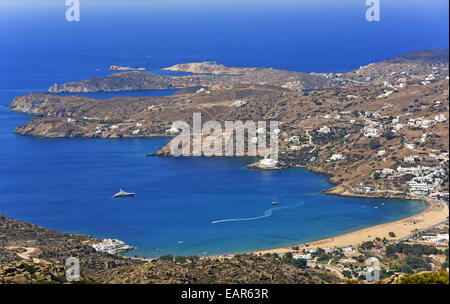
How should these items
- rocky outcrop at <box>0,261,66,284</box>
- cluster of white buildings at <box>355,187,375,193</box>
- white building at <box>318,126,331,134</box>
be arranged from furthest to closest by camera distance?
white building at <box>318,126,331,134</box> → cluster of white buildings at <box>355,187,375,193</box> → rocky outcrop at <box>0,261,66,284</box>

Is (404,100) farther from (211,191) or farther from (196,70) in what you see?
(196,70)

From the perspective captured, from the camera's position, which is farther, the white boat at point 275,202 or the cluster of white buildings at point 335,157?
the cluster of white buildings at point 335,157

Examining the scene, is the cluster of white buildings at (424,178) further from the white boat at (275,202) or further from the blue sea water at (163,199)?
the white boat at (275,202)

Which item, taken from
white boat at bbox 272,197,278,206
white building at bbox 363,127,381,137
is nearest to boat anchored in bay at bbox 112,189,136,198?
white boat at bbox 272,197,278,206

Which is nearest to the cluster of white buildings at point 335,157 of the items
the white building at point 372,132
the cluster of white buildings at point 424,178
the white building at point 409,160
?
the white building at point 372,132

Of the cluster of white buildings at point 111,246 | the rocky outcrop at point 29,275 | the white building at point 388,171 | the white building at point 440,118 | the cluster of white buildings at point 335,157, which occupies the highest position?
the white building at point 440,118

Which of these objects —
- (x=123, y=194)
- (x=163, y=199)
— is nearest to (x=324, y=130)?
(x=163, y=199)

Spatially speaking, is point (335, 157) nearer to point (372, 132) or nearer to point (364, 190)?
point (372, 132)

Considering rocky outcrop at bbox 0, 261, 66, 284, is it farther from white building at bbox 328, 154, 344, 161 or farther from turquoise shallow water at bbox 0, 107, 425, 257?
white building at bbox 328, 154, 344, 161

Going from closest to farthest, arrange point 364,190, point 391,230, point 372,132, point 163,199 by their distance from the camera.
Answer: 1. point 391,230
2. point 364,190
3. point 163,199
4. point 372,132
